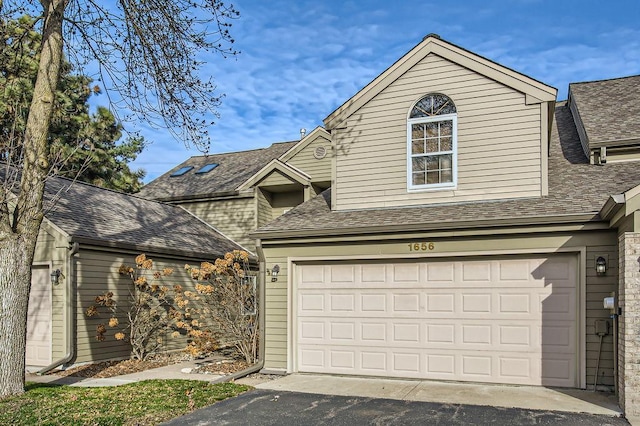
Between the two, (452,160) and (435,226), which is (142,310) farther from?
(452,160)

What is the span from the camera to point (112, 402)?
7.91 m

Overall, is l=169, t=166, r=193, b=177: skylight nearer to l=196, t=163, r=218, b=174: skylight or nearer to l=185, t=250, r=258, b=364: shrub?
l=196, t=163, r=218, b=174: skylight

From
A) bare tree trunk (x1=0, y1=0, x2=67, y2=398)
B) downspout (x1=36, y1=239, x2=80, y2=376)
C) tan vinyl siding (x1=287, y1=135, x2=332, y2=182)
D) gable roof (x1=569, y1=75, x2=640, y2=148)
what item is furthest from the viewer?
tan vinyl siding (x1=287, y1=135, x2=332, y2=182)

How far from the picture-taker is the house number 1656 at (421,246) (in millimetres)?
9781

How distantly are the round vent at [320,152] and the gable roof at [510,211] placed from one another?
5.15m

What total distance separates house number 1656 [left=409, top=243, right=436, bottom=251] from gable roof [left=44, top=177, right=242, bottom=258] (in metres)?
6.39

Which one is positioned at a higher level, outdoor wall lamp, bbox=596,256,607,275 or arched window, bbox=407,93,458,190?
arched window, bbox=407,93,458,190

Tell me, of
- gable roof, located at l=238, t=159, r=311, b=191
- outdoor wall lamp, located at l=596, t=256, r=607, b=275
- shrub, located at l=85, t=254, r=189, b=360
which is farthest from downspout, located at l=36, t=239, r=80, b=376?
outdoor wall lamp, located at l=596, t=256, r=607, b=275

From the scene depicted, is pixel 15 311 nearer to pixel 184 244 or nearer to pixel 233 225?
pixel 184 244

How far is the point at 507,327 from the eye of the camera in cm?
919

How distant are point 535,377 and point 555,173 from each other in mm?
3839

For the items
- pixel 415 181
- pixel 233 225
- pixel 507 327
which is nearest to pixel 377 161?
pixel 415 181

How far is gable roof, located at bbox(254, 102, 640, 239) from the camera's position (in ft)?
29.5

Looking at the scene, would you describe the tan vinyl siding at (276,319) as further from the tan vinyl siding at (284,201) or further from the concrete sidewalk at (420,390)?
the tan vinyl siding at (284,201)
